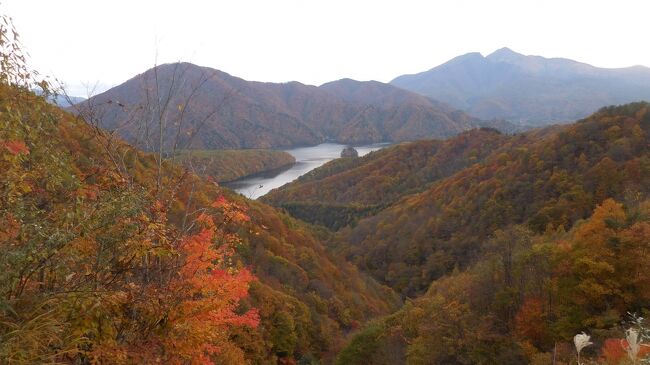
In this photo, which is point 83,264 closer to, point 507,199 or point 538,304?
point 538,304

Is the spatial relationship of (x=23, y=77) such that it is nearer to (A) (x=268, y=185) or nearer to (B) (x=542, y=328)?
(B) (x=542, y=328)

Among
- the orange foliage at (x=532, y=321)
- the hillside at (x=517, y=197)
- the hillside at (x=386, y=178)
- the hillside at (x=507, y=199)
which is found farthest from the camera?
the hillside at (x=386, y=178)

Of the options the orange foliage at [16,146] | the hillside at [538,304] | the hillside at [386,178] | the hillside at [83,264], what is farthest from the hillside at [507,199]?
the orange foliage at [16,146]

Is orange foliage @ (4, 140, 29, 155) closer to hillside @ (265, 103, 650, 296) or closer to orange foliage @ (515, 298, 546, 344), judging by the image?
orange foliage @ (515, 298, 546, 344)

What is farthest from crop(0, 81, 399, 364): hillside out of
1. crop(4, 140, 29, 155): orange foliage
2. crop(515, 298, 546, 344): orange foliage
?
crop(515, 298, 546, 344): orange foliage

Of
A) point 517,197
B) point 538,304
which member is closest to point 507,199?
point 517,197

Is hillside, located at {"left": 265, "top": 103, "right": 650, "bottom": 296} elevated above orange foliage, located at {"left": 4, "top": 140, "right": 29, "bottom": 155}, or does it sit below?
below

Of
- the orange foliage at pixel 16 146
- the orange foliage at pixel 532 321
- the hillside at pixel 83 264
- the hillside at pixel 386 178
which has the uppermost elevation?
the orange foliage at pixel 16 146

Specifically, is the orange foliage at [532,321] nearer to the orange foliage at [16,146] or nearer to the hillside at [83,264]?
the hillside at [83,264]

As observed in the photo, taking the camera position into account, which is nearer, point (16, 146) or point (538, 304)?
point (16, 146)
